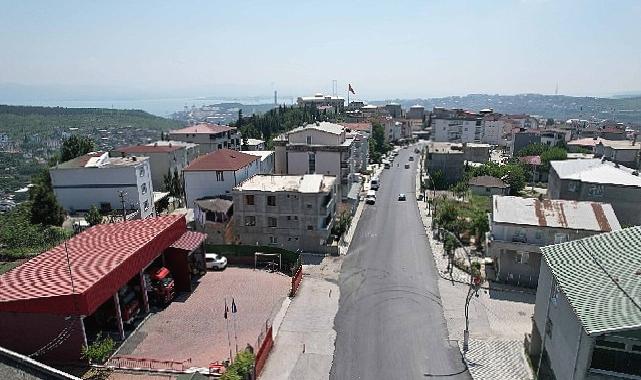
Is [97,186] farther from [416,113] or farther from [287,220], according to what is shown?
[416,113]

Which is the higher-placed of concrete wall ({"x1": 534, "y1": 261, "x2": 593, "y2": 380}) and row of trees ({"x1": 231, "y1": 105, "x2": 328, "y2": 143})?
row of trees ({"x1": 231, "y1": 105, "x2": 328, "y2": 143})

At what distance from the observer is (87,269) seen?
23906 mm

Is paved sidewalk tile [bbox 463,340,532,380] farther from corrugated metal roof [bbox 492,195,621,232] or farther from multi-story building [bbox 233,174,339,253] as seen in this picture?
multi-story building [bbox 233,174,339,253]

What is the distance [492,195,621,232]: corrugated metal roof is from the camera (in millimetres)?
32844

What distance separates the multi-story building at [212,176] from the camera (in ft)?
156

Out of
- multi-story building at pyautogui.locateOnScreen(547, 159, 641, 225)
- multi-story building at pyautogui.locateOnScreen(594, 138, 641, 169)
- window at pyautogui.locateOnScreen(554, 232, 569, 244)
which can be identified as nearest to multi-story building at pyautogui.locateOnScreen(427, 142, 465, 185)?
multi-story building at pyautogui.locateOnScreen(594, 138, 641, 169)

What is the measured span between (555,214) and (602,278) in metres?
16.2

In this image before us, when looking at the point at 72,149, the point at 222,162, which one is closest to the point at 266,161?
the point at 222,162

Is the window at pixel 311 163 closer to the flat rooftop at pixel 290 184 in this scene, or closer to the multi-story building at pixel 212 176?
the multi-story building at pixel 212 176

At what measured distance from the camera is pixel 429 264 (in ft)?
125

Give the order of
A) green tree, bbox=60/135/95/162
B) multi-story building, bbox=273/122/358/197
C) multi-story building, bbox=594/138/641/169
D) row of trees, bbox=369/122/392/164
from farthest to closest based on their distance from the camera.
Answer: row of trees, bbox=369/122/392/164 → multi-story building, bbox=594/138/641/169 → green tree, bbox=60/135/95/162 → multi-story building, bbox=273/122/358/197

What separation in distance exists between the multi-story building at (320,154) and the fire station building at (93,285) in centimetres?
2605

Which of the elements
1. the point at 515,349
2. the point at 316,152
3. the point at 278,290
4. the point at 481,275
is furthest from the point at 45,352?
the point at 316,152

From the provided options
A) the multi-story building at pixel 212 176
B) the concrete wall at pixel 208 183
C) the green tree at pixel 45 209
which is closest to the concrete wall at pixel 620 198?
the multi-story building at pixel 212 176
